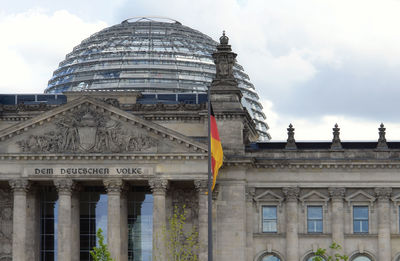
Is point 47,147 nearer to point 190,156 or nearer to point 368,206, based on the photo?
point 190,156

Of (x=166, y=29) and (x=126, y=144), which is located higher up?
(x=166, y=29)

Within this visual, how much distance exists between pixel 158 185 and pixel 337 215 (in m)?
15.1

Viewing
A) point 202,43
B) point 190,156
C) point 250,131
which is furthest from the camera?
point 202,43

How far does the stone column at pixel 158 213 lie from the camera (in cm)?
9144

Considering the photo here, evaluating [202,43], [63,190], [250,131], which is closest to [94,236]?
[63,190]

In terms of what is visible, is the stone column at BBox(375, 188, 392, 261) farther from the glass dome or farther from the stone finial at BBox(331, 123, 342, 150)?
the glass dome

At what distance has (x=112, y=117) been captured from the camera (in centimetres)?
9350

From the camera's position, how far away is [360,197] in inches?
3848

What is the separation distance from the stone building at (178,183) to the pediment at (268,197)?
86mm

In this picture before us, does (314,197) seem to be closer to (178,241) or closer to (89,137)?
(178,241)

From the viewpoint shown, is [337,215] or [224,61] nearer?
Answer: [337,215]

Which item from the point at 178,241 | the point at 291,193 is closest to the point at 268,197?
the point at 291,193

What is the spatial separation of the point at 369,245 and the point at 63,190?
2483 centimetres

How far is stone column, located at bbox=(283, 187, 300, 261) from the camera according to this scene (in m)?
97.1
